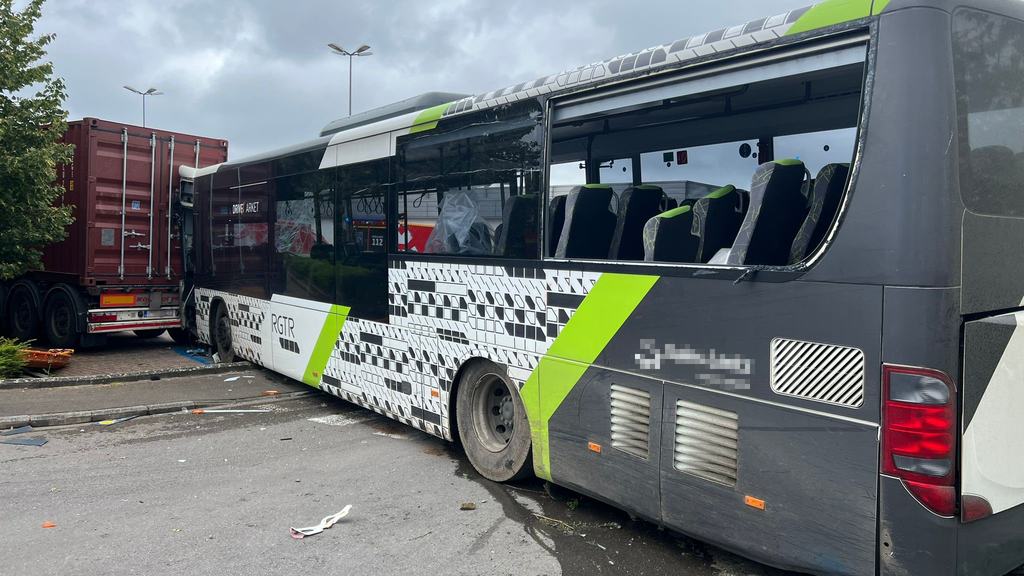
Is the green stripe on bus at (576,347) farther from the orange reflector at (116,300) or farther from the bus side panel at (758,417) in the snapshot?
the orange reflector at (116,300)

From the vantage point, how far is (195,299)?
36.7 ft

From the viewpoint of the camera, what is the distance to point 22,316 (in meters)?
12.8

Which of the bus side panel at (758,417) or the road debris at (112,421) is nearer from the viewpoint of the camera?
the bus side panel at (758,417)

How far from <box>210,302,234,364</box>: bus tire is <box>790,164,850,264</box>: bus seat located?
329 inches

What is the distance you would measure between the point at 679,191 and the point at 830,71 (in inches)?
70.2

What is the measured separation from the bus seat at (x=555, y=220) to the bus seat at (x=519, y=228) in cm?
10

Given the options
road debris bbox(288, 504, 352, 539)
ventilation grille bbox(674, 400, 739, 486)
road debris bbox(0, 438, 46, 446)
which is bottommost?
road debris bbox(288, 504, 352, 539)

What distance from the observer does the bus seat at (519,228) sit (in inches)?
190

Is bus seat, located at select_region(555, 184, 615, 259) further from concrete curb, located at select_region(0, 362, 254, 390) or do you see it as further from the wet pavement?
the wet pavement

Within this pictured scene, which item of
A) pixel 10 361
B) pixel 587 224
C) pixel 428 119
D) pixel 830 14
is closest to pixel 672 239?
pixel 587 224

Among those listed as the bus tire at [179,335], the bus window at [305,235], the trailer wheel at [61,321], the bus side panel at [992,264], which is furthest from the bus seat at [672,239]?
the bus tire at [179,335]

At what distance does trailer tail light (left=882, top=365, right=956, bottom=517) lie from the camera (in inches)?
114

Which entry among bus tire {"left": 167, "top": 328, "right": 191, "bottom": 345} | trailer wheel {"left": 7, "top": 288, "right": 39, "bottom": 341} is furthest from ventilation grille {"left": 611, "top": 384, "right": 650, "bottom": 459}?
trailer wheel {"left": 7, "top": 288, "right": 39, "bottom": 341}

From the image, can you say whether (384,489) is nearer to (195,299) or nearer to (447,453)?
(447,453)
